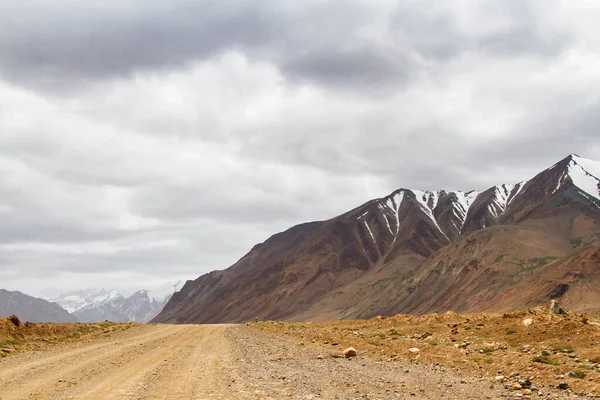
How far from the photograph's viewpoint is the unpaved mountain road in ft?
44.1

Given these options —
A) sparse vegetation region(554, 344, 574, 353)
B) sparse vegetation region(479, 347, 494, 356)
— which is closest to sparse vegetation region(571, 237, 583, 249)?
sparse vegetation region(554, 344, 574, 353)

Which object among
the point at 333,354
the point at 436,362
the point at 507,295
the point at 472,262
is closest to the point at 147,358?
the point at 333,354

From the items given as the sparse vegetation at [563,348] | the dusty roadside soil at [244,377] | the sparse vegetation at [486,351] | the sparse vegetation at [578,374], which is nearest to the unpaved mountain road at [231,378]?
the dusty roadside soil at [244,377]

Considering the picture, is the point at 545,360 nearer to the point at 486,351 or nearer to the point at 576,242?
the point at 486,351

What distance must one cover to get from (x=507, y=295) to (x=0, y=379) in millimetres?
153628

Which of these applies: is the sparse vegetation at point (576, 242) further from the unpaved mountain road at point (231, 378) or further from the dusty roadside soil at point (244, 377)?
the unpaved mountain road at point (231, 378)

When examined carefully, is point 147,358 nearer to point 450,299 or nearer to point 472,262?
point 450,299

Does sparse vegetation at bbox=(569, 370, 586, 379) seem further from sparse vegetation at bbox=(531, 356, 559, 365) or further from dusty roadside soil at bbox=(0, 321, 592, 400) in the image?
dusty roadside soil at bbox=(0, 321, 592, 400)

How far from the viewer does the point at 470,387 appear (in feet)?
47.4

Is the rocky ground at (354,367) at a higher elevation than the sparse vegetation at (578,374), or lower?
higher

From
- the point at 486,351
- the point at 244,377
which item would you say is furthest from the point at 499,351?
the point at 244,377

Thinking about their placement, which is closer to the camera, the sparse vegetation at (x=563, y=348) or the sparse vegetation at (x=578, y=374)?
the sparse vegetation at (x=578, y=374)

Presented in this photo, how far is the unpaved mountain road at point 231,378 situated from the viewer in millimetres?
13453

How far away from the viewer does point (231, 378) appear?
1583 cm
